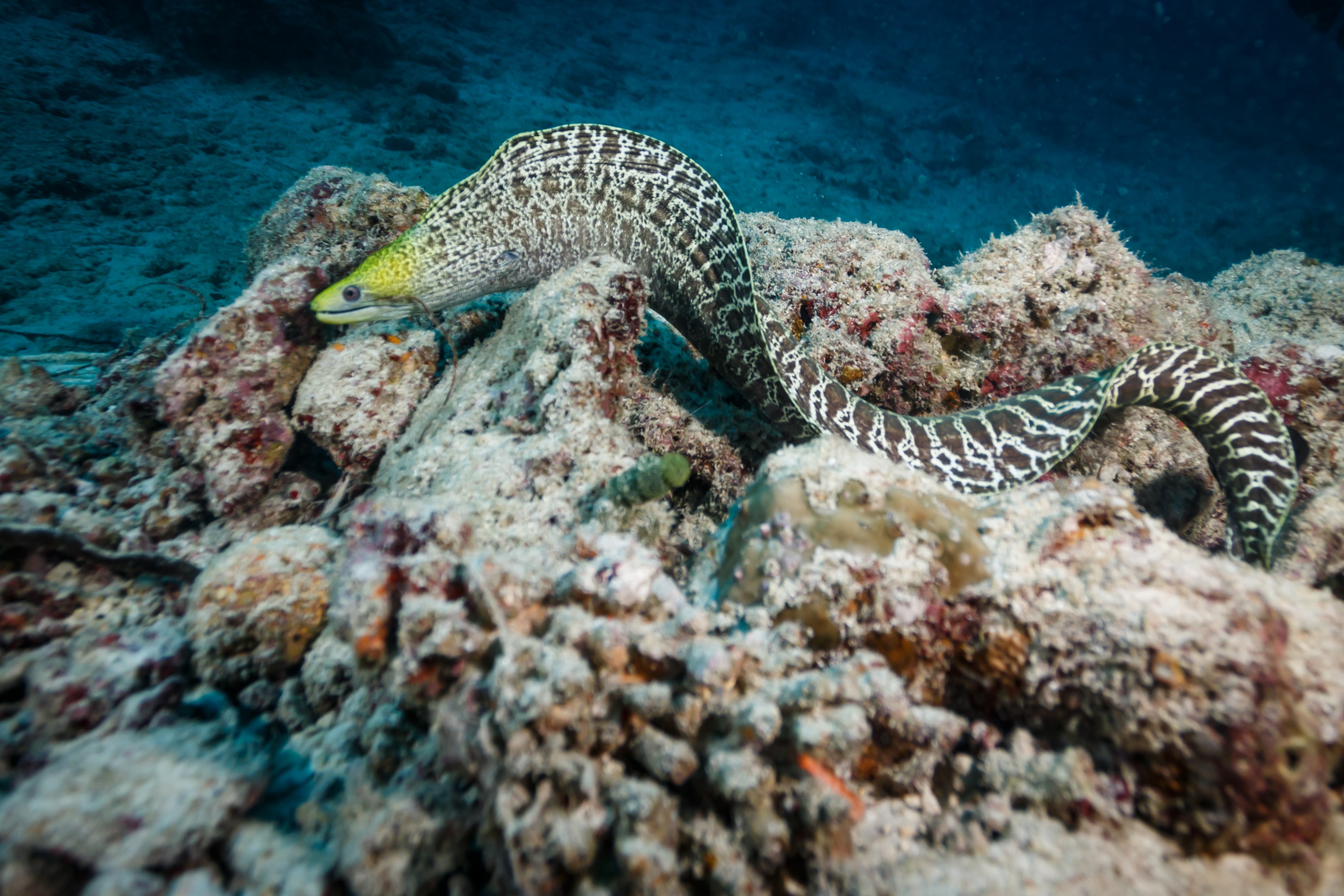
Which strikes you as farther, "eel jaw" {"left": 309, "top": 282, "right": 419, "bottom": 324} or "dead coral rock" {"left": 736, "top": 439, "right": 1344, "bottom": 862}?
"eel jaw" {"left": 309, "top": 282, "right": 419, "bottom": 324}

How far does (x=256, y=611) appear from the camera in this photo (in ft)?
7.45

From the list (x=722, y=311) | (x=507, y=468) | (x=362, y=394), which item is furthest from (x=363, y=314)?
(x=722, y=311)

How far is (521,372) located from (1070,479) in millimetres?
2881

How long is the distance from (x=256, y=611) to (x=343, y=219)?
372 cm

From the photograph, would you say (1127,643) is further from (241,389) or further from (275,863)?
(241,389)

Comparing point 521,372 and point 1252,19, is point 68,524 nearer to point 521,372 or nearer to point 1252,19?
point 521,372

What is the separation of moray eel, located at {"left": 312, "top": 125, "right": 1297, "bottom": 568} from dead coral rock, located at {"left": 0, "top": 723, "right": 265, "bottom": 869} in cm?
264

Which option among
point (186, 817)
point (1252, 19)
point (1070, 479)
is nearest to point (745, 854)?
point (186, 817)

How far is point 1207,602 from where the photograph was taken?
4.53ft

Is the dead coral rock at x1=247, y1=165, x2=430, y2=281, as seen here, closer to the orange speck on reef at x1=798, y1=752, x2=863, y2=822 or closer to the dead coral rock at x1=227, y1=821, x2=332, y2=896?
the dead coral rock at x1=227, y1=821, x2=332, y2=896

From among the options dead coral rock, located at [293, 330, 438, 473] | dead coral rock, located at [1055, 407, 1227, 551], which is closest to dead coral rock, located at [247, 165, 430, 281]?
dead coral rock, located at [293, 330, 438, 473]

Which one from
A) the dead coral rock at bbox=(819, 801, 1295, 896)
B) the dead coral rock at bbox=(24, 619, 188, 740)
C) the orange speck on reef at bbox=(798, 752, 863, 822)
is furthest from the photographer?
the dead coral rock at bbox=(24, 619, 188, 740)

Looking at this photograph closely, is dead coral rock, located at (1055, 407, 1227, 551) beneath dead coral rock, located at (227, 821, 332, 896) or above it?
above

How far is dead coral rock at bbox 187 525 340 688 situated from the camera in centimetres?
221
